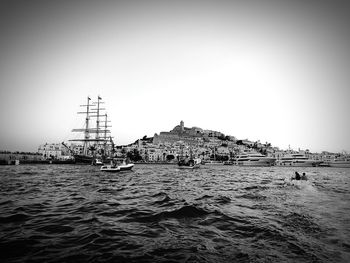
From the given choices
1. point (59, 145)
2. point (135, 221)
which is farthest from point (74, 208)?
point (59, 145)

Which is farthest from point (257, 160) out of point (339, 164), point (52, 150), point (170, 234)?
point (52, 150)

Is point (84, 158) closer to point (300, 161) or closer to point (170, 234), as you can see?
point (170, 234)

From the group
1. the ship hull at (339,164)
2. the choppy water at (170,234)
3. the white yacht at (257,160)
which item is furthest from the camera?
the ship hull at (339,164)

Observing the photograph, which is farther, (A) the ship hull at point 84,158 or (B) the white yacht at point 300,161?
(B) the white yacht at point 300,161

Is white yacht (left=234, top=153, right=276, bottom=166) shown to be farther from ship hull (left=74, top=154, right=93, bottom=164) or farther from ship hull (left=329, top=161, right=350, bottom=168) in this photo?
ship hull (left=74, top=154, right=93, bottom=164)

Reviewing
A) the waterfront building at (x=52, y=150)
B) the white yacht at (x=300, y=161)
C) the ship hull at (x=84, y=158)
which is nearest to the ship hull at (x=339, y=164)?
the white yacht at (x=300, y=161)

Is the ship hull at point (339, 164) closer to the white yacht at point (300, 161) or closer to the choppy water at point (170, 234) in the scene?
the white yacht at point (300, 161)

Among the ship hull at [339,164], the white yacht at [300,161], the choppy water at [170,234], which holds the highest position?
the choppy water at [170,234]

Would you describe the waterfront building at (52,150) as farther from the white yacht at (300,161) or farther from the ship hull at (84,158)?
the white yacht at (300,161)

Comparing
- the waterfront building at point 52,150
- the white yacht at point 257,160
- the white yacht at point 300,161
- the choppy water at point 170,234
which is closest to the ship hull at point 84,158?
the waterfront building at point 52,150

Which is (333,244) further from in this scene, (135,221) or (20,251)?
(20,251)

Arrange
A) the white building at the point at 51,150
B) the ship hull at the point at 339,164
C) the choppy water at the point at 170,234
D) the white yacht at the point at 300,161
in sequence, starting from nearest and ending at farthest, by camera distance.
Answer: the choppy water at the point at 170,234 < the white yacht at the point at 300,161 < the ship hull at the point at 339,164 < the white building at the point at 51,150

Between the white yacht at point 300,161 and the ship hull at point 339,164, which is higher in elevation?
the white yacht at point 300,161

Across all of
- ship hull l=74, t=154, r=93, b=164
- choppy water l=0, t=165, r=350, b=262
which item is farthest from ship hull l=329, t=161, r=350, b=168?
choppy water l=0, t=165, r=350, b=262
